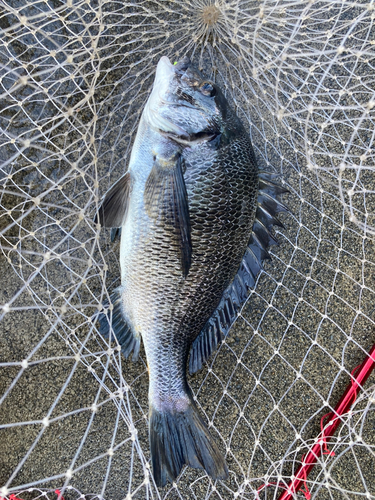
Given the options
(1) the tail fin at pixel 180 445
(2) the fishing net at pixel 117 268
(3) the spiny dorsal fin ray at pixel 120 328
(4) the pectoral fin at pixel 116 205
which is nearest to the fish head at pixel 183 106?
(4) the pectoral fin at pixel 116 205

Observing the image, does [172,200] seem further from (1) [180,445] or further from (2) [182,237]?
(1) [180,445]

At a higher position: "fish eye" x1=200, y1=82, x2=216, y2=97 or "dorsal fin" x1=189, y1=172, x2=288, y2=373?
"fish eye" x1=200, y1=82, x2=216, y2=97

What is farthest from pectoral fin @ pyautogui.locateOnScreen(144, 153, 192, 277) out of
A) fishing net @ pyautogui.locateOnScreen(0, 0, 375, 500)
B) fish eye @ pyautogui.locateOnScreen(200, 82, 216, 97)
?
fishing net @ pyautogui.locateOnScreen(0, 0, 375, 500)

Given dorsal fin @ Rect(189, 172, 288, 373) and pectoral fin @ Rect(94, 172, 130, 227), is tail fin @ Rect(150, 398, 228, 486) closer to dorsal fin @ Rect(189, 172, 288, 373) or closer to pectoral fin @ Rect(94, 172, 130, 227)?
dorsal fin @ Rect(189, 172, 288, 373)

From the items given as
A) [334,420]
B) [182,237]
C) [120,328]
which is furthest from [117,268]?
[334,420]

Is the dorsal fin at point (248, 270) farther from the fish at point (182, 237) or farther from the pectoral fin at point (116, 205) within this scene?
the pectoral fin at point (116, 205)

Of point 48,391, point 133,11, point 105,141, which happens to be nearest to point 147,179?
point 105,141

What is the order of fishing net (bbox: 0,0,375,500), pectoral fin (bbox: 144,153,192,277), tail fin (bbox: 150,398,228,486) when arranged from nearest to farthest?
pectoral fin (bbox: 144,153,192,277), tail fin (bbox: 150,398,228,486), fishing net (bbox: 0,0,375,500)
